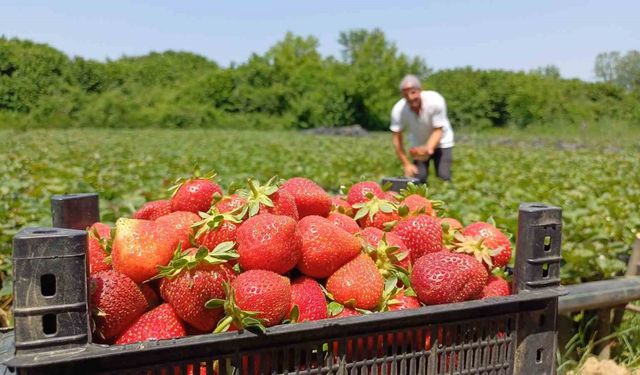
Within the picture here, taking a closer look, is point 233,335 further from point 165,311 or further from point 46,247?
point 46,247

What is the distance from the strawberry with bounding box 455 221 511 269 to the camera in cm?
172

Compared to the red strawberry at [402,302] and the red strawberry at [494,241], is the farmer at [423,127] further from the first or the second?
the red strawberry at [402,302]

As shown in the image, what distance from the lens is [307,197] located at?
1745mm

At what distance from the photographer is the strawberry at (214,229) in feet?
4.77

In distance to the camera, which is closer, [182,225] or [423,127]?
[182,225]

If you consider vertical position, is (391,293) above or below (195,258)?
below

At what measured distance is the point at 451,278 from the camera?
4.91ft

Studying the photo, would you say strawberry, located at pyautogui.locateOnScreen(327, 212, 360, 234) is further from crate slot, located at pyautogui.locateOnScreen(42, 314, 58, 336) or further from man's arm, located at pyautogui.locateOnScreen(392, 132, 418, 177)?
man's arm, located at pyautogui.locateOnScreen(392, 132, 418, 177)

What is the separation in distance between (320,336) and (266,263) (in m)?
0.22

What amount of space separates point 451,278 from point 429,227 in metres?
0.26

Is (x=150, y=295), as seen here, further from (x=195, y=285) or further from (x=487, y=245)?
(x=487, y=245)

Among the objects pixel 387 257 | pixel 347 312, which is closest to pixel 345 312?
pixel 347 312

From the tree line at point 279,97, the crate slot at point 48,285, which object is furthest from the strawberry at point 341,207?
the tree line at point 279,97

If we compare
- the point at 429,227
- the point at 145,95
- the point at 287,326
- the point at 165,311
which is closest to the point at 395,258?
the point at 429,227
